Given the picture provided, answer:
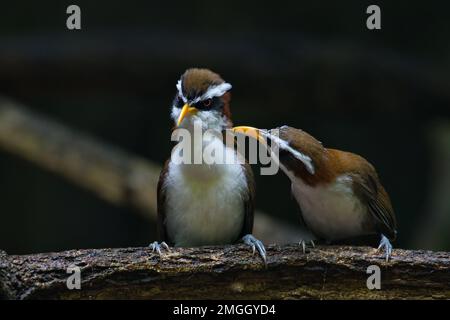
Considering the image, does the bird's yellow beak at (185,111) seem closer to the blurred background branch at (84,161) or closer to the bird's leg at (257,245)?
the bird's leg at (257,245)

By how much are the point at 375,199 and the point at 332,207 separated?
0.22m

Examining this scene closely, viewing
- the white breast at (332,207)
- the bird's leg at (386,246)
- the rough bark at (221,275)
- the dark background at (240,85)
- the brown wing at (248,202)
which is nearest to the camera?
the rough bark at (221,275)

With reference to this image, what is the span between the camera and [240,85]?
583cm

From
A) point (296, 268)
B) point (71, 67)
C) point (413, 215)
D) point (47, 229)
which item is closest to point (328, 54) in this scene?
point (413, 215)

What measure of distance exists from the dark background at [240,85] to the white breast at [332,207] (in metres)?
2.27

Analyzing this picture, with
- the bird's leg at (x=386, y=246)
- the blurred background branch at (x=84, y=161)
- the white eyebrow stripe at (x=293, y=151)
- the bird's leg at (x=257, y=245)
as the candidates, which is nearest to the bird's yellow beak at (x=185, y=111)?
the white eyebrow stripe at (x=293, y=151)

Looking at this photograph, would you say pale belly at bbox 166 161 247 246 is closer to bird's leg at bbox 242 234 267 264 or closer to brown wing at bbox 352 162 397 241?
bird's leg at bbox 242 234 267 264

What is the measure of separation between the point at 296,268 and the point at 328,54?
3.15 metres

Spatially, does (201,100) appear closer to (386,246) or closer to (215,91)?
(215,91)

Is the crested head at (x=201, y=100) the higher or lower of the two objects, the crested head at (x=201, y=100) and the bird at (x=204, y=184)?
the higher

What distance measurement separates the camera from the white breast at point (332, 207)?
3.22 metres

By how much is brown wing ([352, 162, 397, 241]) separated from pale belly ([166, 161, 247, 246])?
497 mm

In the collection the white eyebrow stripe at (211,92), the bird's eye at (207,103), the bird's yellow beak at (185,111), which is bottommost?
the bird's yellow beak at (185,111)

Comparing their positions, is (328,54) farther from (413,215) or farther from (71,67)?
(71,67)
